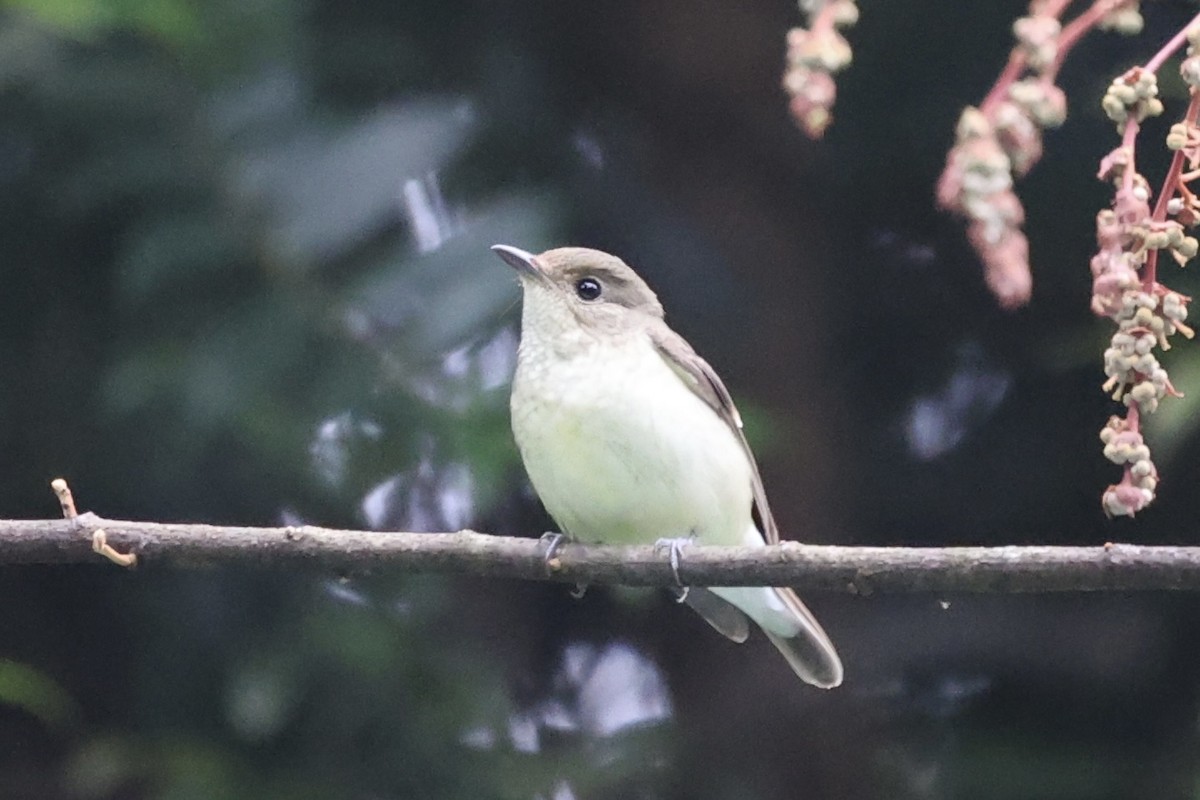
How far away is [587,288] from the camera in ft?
14.7

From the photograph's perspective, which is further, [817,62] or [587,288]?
[587,288]

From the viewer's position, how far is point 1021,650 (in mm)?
4785

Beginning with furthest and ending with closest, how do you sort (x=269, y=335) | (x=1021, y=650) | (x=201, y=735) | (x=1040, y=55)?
(x=1021, y=650), (x=201, y=735), (x=269, y=335), (x=1040, y=55)

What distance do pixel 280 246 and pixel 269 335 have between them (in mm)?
213

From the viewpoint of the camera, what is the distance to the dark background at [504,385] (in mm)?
4094

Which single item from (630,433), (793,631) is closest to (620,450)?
(630,433)

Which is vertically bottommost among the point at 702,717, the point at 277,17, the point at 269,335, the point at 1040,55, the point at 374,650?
the point at 702,717

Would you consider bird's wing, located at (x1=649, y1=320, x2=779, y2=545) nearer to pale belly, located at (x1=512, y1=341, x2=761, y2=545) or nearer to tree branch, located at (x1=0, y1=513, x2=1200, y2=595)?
pale belly, located at (x1=512, y1=341, x2=761, y2=545)

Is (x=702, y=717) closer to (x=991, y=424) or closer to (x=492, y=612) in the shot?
(x=492, y=612)

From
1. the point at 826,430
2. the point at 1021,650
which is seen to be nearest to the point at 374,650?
the point at 826,430

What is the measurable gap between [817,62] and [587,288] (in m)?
2.84

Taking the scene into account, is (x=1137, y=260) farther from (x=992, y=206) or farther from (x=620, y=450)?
(x=620, y=450)

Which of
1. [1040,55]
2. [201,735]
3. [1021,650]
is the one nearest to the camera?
[1040,55]

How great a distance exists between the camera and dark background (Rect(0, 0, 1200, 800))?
409 cm
